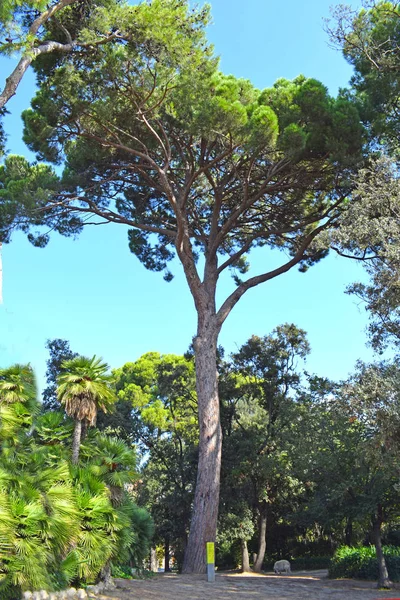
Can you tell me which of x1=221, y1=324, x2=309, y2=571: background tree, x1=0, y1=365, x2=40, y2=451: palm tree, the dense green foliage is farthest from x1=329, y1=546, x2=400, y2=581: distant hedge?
x1=0, y1=365, x2=40, y2=451: palm tree

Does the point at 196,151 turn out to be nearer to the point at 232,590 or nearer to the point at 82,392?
the point at 82,392

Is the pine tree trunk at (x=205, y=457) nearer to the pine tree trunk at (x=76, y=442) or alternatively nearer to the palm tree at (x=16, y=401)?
the pine tree trunk at (x=76, y=442)

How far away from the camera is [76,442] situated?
1188 cm

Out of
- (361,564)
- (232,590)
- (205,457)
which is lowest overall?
(232,590)

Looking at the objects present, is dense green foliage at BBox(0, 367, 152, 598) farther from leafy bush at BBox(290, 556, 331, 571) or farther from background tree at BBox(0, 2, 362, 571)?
leafy bush at BBox(290, 556, 331, 571)

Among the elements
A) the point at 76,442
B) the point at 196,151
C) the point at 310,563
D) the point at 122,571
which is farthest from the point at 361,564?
the point at 196,151

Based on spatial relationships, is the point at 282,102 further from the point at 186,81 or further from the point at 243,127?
the point at 186,81

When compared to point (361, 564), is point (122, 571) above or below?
below

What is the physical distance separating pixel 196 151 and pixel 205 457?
9071mm

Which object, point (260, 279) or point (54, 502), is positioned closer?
point (54, 502)

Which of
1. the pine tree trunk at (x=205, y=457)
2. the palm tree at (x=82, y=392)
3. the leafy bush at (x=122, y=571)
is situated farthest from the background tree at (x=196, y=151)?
the palm tree at (x=82, y=392)

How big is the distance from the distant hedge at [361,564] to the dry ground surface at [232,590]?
1.10 m

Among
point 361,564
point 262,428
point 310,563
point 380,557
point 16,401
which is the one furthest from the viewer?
point 310,563

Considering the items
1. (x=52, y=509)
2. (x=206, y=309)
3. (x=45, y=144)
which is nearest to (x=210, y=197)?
(x=206, y=309)
